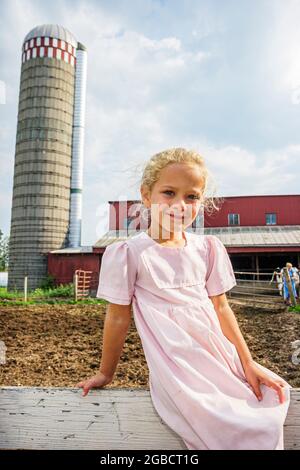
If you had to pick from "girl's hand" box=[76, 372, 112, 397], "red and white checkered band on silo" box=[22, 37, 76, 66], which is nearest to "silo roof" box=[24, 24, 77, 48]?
"red and white checkered band on silo" box=[22, 37, 76, 66]

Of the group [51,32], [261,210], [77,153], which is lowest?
[261,210]

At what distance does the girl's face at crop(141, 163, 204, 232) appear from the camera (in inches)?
40.2

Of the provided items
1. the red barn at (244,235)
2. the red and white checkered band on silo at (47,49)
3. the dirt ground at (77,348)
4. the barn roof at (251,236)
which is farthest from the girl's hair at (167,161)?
the red and white checkered band on silo at (47,49)

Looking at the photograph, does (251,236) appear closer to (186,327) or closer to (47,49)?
(47,49)

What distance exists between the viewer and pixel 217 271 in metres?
1.08

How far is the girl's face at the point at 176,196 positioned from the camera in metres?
1.02

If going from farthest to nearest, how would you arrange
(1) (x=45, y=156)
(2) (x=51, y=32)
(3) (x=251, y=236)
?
(2) (x=51, y=32) < (1) (x=45, y=156) < (3) (x=251, y=236)

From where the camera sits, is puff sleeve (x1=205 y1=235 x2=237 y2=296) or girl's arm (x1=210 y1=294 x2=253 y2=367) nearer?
girl's arm (x1=210 y1=294 x2=253 y2=367)

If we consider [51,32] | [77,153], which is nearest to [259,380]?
[77,153]

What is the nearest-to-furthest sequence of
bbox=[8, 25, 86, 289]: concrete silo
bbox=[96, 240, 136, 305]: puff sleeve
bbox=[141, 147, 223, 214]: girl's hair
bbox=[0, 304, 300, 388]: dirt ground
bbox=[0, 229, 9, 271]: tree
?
bbox=[96, 240, 136, 305]: puff sleeve < bbox=[141, 147, 223, 214]: girl's hair < bbox=[0, 304, 300, 388]: dirt ground < bbox=[8, 25, 86, 289]: concrete silo < bbox=[0, 229, 9, 271]: tree

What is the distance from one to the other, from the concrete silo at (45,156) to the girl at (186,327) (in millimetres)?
16783

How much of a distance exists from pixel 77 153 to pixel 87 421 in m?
18.2

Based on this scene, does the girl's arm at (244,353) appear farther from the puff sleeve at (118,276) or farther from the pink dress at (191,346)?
the puff sleeve at (118,276)

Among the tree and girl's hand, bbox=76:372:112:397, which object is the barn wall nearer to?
girl's hand, bbox=76:372:112:397
